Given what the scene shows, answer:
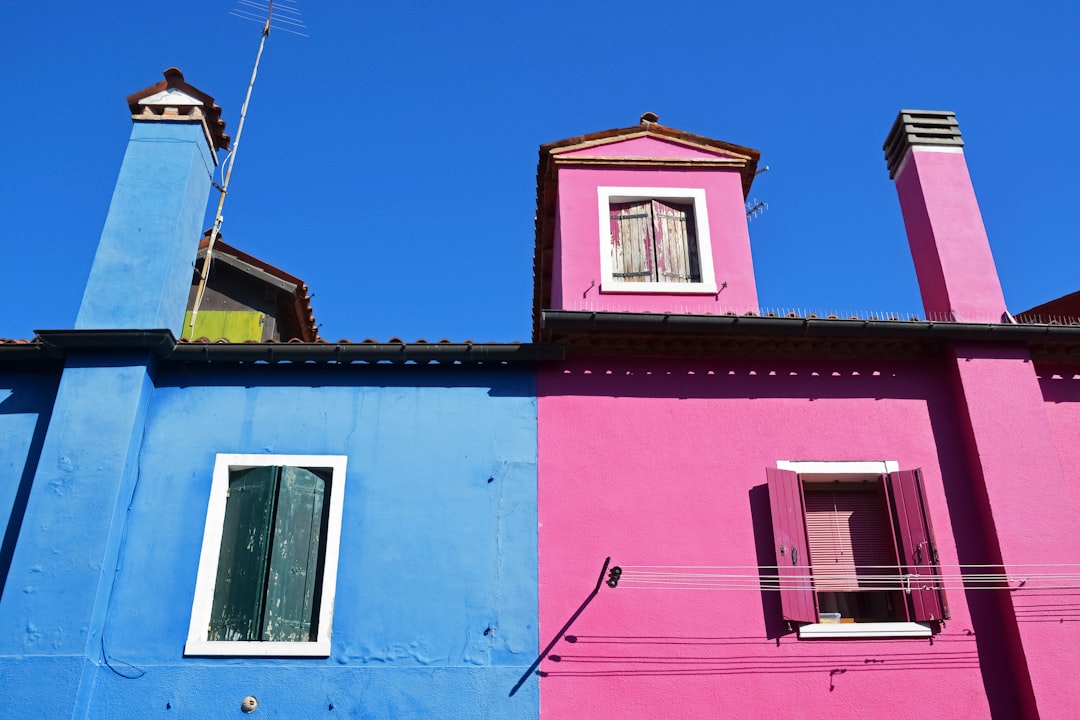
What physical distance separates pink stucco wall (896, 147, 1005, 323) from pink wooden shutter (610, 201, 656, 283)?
3.11 meters

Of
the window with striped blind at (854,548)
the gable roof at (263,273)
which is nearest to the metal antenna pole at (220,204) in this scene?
the gable roof at (263,273)

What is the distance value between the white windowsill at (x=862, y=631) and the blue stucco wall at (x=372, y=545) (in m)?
2.45

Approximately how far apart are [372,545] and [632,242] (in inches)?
181

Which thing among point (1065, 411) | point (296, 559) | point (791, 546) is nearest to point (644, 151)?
point (791, 546)

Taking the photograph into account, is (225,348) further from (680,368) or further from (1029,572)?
(1029,572)

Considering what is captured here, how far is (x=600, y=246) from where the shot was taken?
11.0m

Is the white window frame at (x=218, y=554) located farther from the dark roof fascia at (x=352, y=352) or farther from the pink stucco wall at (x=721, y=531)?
the pink stucco wall at (x=721, y=531)

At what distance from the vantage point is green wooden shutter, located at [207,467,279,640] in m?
8.57

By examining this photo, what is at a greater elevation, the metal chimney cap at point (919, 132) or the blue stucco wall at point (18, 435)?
the metal chimney cap at point (919, 132)

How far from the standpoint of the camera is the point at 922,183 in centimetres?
1135

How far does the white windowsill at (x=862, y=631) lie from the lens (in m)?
8.67

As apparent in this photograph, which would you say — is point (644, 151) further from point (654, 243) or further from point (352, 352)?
point (352, 352)

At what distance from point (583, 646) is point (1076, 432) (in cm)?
554

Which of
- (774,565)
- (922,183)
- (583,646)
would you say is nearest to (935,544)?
(774,565)
